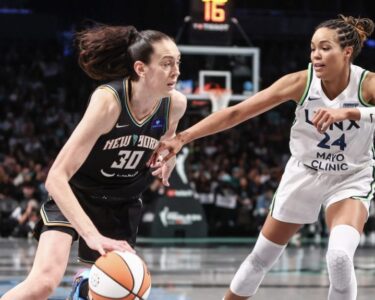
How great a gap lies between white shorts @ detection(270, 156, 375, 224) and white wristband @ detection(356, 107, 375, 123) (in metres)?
0.45

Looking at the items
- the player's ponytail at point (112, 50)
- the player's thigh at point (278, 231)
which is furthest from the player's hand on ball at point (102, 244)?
the player's thigh at point (278, 231)

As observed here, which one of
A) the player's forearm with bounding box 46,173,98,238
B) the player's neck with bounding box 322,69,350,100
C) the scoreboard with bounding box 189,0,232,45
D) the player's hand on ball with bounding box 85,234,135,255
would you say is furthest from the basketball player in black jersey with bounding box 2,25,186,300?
the scoreboard with bounding box 189,0,232,45

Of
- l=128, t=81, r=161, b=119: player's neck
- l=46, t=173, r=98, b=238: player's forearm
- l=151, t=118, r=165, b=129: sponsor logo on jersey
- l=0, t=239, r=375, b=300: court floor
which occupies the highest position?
l=128, t=81, r=161, b=119: player's neck

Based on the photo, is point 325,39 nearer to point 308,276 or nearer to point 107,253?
point 107,253

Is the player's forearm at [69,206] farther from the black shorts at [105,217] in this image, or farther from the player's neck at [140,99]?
the player's neck at [140,99]

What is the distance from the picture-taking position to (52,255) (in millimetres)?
4426

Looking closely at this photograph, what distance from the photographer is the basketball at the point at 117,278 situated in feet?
13.4

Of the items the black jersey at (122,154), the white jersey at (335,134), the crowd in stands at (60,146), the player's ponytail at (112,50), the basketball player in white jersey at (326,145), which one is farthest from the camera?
the crowd in stands at (60,146)

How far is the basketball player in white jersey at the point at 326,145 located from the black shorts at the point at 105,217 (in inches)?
19.6

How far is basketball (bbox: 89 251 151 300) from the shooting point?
409 cm

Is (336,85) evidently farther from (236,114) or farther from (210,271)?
(210,271)

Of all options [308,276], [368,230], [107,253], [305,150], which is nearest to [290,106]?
[368,230]

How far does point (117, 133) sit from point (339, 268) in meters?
1.40

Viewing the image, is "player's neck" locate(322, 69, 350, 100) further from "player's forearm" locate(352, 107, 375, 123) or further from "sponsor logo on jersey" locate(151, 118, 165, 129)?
"sponsor logo on jersey" locate(151, 118, 165, 129)
